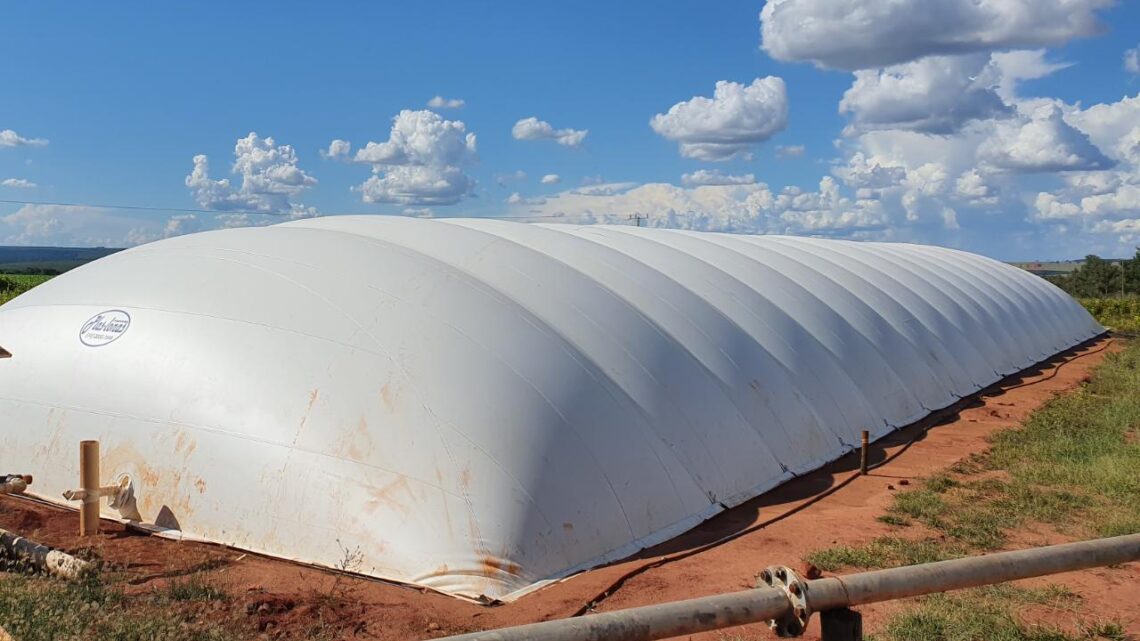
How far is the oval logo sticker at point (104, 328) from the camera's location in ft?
36.8

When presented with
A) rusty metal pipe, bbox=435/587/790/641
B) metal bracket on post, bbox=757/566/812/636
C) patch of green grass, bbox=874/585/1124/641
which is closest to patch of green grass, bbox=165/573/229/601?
rusty metal pipe, bbox=435/587/790/641

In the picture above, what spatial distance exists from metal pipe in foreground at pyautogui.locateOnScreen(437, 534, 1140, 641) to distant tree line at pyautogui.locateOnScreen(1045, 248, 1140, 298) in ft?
289

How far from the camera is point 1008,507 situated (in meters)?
11.9

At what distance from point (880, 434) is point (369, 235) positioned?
994 centimetres

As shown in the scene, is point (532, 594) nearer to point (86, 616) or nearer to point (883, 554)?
point (86, 616)

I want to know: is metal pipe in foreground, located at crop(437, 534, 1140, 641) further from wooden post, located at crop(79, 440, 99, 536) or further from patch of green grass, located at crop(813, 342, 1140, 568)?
wooden post, located at crop(79, 440, 99, 536)

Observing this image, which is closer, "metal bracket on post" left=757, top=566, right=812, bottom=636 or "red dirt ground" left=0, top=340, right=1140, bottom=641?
"metal bracket on post" left=757, top=566, right=812, bottom=636

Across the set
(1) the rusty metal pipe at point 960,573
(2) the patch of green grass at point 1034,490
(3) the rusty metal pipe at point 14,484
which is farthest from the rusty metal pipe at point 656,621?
(3) the rusty metal pipe at point 14,484

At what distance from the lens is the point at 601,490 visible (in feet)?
31.8

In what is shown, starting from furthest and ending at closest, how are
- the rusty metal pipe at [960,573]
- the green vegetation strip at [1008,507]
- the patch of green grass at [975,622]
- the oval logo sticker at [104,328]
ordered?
1. the oval logo sticker at [104,328]
2. the green vegetation strip at [1008,507]
3. the patch of green grass at [975,622]
4. the rusty metal pipe at [960,573]

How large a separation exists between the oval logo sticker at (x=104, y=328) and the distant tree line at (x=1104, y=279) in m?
87.7

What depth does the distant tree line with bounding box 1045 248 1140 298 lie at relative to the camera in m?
84.4

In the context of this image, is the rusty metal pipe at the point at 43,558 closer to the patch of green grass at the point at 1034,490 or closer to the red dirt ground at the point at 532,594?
the red dirt ground at the point at 532,594

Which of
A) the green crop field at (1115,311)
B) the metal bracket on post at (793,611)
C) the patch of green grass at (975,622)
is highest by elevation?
the green crop field at (1115,311)
